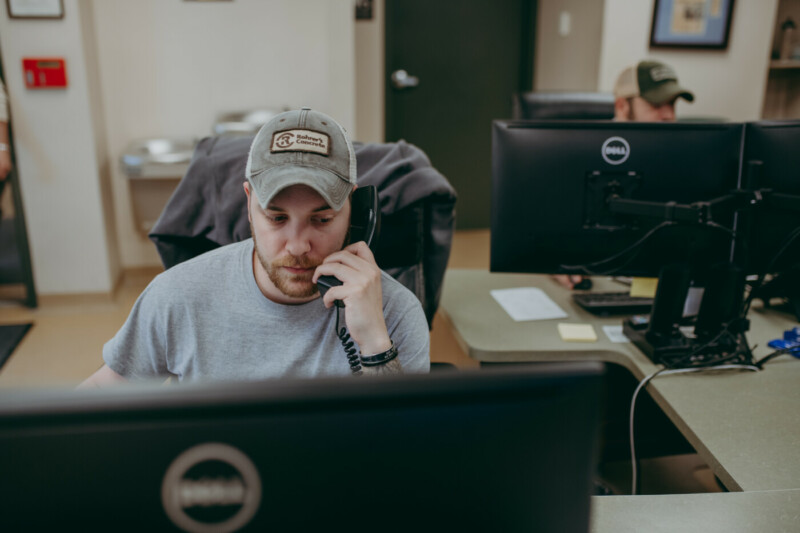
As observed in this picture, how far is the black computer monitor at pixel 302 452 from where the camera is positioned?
356 millimetres

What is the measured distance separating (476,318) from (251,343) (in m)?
0.68

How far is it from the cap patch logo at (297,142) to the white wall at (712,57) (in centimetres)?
313

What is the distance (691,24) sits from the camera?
379 cm

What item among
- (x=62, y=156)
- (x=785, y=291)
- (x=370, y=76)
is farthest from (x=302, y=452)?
(x=370, y=76)

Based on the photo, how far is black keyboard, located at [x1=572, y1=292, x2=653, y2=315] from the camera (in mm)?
1676

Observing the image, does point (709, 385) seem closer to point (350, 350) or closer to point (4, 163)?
point (350, 350)

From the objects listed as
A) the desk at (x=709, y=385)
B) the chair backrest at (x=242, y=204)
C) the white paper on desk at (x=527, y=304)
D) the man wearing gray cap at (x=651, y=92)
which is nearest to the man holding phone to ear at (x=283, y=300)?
the chair backrest at (x=242, y=204)

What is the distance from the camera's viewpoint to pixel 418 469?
387 millimetres

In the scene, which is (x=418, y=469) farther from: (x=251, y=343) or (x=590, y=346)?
(x=590, y=346)

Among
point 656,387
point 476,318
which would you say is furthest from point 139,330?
point 656,387

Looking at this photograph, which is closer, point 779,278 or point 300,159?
point 300,159

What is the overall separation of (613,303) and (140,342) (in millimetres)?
1205

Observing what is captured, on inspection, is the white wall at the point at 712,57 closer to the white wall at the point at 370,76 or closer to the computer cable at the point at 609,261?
the white wall at the point at 370,76

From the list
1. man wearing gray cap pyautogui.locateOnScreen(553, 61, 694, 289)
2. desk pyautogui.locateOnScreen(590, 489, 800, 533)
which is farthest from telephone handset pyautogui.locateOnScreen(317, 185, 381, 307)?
man wearing gray cap pyautogui.locateOnScreen(553, 61, 694, 289)
